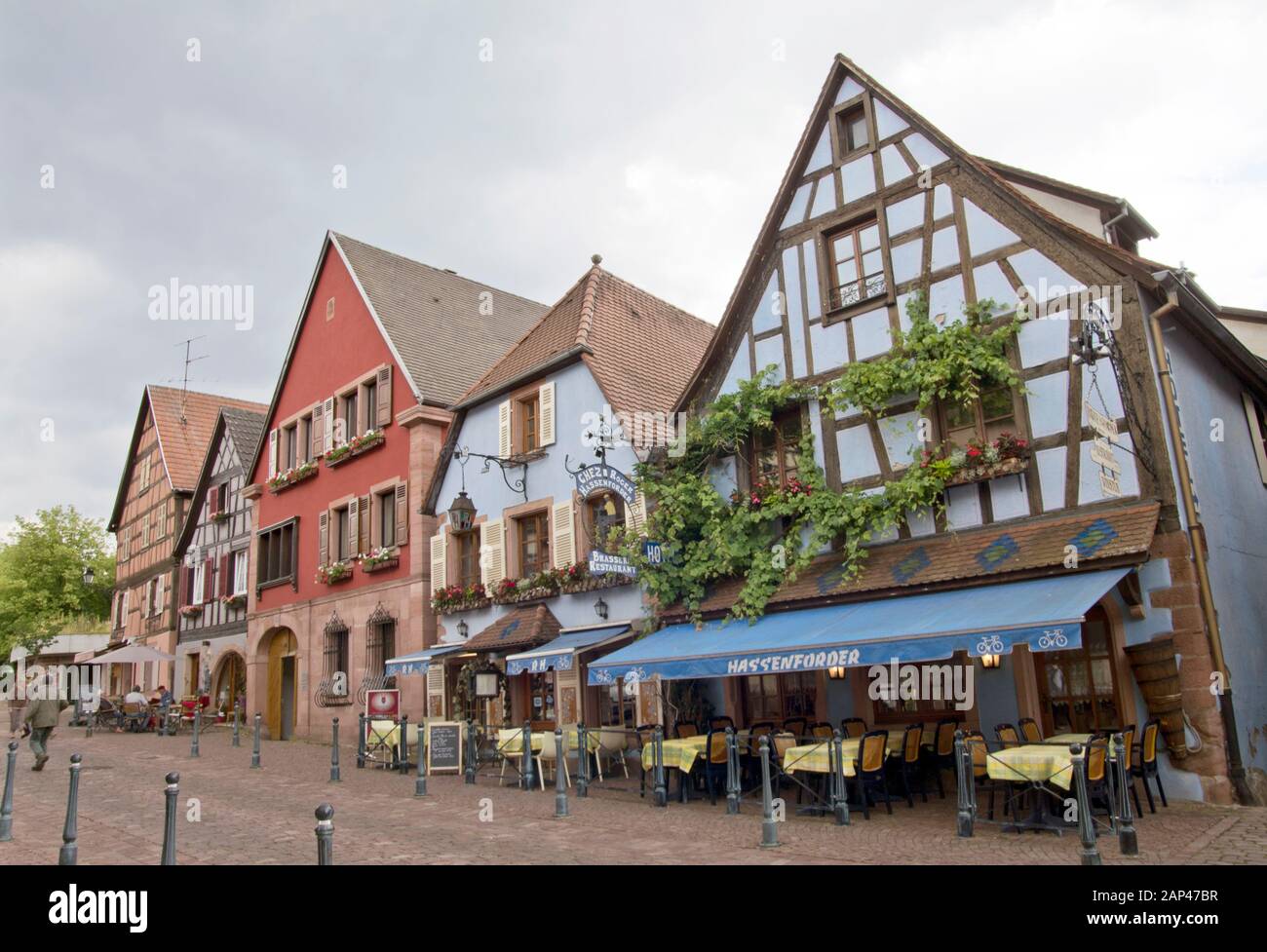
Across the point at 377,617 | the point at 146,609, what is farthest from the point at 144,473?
the point at 377,617

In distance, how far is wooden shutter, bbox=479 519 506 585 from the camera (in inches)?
746

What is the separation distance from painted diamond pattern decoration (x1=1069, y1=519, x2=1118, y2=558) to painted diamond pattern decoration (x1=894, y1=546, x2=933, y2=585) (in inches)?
69.8

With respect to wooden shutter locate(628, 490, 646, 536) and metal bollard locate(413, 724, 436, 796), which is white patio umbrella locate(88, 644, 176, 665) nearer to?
metal bollard locate(413, 724, 436, 796)

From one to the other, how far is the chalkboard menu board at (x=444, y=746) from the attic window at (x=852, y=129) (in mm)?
→ 10451

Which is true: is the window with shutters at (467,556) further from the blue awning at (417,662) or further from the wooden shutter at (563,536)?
the wooden shutter at (563,536)

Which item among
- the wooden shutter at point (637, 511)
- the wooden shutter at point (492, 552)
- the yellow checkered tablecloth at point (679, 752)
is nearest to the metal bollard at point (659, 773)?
the yellow checkered tablecloth at point (679, 752)

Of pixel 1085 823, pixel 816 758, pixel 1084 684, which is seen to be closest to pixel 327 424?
pixel 816 758

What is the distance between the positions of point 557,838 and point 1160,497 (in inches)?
278

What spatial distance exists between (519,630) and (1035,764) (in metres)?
9.93

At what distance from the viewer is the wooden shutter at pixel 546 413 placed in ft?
60.2

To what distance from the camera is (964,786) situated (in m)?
9.30

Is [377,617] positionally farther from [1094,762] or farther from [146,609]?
[146,609]

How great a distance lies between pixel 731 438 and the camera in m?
14.7

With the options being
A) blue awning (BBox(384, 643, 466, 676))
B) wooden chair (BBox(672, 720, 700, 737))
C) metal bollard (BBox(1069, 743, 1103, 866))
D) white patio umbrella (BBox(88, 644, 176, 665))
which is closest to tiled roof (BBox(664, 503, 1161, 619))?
wooden chair (BBox(672, 720, 700, 737))
